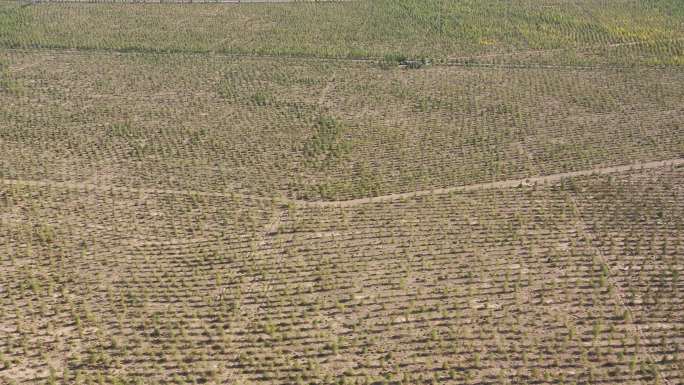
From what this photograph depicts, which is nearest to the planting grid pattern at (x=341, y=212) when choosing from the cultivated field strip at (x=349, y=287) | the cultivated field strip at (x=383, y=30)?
the cultivated field strip at (x=349, y=287)

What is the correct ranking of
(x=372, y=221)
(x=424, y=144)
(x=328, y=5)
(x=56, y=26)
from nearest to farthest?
(x=372, y=221) < (x=424, y=144) < (x=56, y=26) < (x=328, y=5)

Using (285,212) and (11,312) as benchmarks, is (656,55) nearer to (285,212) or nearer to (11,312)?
(285,212)

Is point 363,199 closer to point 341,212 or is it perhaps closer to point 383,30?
point 341,212

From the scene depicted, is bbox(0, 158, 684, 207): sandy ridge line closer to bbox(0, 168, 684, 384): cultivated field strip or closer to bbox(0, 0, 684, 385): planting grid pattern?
bbox(0, 0, 684, 385): planting grid pattern

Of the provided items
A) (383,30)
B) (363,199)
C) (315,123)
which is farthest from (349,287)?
(383,30)

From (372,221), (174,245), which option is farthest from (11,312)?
(372,221)

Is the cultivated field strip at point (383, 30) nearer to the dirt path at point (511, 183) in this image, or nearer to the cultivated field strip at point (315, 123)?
the cultivated field strip at point (315, 123)
